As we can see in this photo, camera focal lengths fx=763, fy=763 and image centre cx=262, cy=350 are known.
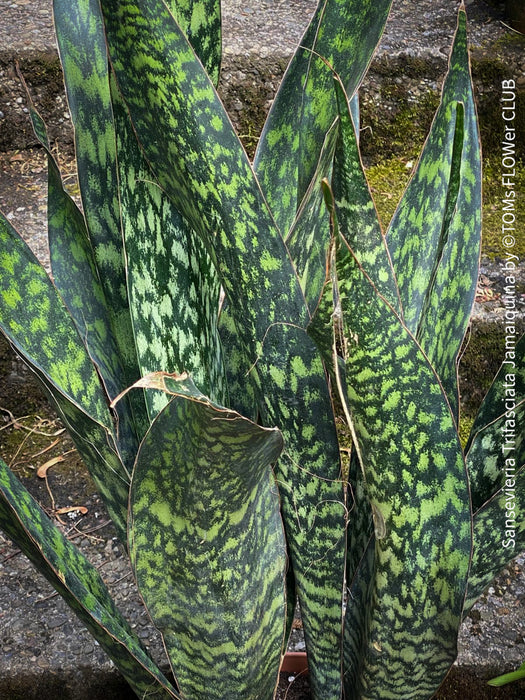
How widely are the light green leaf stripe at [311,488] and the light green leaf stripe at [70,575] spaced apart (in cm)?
13

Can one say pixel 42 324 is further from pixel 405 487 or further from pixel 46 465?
pixel 46 465

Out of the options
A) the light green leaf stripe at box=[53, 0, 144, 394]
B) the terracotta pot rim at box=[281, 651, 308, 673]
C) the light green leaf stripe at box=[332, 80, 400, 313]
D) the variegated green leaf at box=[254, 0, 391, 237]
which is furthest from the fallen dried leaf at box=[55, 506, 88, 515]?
the light green leaf stripe at box=[332, 80, 400, 313]

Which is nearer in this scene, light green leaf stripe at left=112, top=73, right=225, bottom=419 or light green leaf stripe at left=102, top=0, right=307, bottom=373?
light green leaf stripe at left=102, top=0, right=307, bottom=373

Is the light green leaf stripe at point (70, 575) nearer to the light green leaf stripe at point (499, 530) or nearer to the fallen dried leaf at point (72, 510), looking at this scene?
the light green leaf stripe at point (499, 530)

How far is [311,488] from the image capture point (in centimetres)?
56

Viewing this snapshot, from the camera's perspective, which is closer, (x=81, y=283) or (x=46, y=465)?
(x=81, y=283)

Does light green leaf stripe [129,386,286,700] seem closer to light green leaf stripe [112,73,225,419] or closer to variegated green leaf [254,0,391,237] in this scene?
light green leaf stripe [112,73,225,419]

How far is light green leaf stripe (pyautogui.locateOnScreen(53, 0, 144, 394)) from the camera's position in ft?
2.02

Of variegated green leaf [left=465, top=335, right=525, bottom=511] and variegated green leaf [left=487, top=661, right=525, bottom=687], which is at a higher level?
variegated green leaf [left=465, top=335, right=525, bottom=511]

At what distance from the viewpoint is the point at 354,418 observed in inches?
18.3

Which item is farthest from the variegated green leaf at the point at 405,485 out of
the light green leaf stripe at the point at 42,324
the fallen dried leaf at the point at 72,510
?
the fallen dried leaf at the point at 72,510

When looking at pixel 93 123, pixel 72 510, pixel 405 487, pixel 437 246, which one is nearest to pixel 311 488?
pixel 405 487

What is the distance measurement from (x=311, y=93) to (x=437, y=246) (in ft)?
0.51

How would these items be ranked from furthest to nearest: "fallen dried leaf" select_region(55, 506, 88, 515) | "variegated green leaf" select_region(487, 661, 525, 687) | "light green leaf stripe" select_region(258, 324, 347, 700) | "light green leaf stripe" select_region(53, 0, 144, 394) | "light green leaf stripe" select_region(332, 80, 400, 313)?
"fallen dried leaf" select_region(55, 506, 88, 515), "variegated green leaf" select_region(487, 661, 525, 687), "light green leaf stripe" select_region(53, 0, 144, 394), "light green leaf stripe" select_region(258, 324, 347, 700), "light green leaf stripe" select_region(332, 80, 400, 313)
